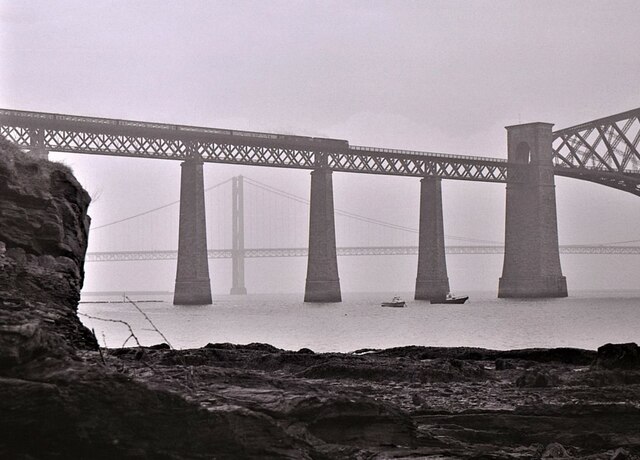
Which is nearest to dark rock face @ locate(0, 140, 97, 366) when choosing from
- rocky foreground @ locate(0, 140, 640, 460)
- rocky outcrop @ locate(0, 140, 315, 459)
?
rocky foreground @ locate(0, 140, 640, 460)

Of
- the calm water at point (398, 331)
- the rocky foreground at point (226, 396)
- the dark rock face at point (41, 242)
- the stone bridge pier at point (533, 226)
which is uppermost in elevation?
the stone bridge pier at point (533, 226)

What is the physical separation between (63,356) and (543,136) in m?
99.1

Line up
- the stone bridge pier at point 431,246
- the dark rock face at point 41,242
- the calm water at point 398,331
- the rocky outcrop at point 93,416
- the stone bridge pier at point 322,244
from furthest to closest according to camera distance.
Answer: the stone bridge pier at point 431,246
the stone bridge pier at point 322,244
the calm water at point 398,331
the dark rock face at point 41,242
the rocky outcrop at point 93,416

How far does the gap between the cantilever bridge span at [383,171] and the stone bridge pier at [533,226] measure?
108 millimetres

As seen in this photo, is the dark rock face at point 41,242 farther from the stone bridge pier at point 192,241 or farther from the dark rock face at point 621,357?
the stone bridge pier at point 192,241

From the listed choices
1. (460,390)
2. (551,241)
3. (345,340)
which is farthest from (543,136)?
(460,390)

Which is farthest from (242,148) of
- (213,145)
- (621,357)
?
(621,357)

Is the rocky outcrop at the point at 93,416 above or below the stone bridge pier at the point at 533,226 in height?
below

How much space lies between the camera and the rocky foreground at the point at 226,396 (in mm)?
6762

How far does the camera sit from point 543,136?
10188 centimetres

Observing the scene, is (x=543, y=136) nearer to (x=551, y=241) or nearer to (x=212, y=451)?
(x=551, y=241)

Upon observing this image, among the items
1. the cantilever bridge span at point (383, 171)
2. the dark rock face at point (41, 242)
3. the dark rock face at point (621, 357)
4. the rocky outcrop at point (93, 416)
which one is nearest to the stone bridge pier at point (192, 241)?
the cantilever bridge span at point (383, 171)

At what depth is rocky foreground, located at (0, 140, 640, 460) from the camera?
676 centimetres

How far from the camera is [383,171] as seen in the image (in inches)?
3575
